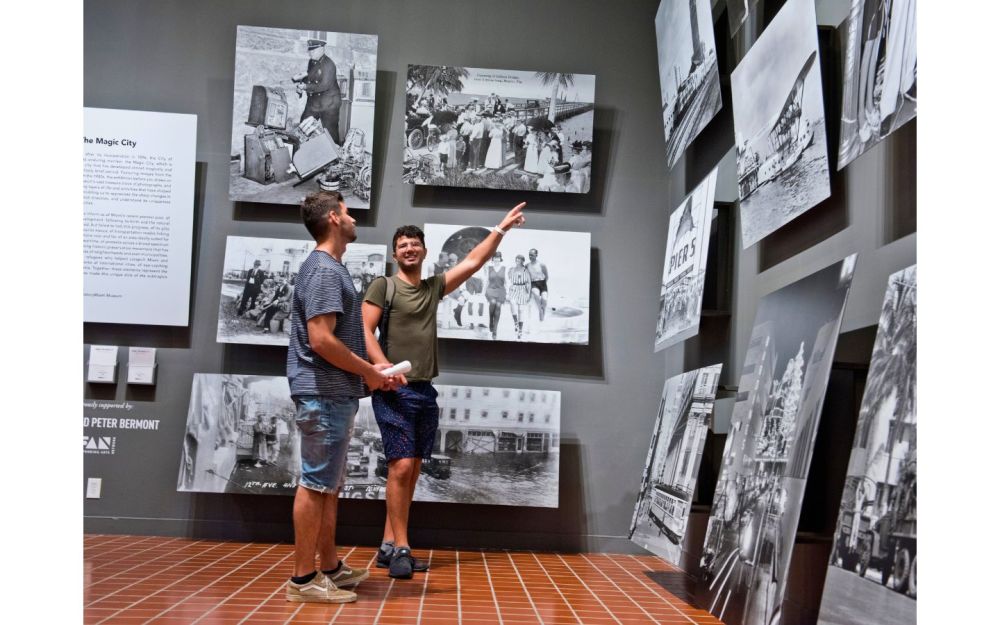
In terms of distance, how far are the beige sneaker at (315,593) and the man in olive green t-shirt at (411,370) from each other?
0.76 meters

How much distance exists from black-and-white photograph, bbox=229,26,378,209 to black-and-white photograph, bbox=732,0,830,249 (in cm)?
242

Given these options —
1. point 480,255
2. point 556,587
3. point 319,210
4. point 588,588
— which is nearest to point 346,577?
point 556,587

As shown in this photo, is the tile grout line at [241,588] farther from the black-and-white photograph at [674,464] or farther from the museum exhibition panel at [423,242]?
the black-and-white photograph at [674,464]

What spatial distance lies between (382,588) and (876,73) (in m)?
2.82

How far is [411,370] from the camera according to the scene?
4.43 meters

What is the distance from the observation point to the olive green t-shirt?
4.42 meters

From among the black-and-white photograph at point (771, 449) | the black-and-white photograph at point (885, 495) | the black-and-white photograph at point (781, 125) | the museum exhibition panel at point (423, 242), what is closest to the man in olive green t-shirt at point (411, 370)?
the museum exhibition panel at point (423, 242)

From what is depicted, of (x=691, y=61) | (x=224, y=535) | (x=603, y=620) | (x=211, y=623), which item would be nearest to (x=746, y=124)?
(x=691, y=61)

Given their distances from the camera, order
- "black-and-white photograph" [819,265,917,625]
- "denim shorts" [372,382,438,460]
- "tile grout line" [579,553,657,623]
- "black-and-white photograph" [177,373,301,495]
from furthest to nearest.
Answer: "black-and-white photograph" [177,373,301,495]
"denim shorts" [372,382,438,460]
"tile grout line" [579,553,657,623]
"black-and-white photograph" [819,265,917,625]

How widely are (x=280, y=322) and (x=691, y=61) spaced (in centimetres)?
277

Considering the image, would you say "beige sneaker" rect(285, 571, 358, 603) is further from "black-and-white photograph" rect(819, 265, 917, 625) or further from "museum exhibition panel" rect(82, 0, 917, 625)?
"black-and-white photograph" rect(819, 265, 917, 625)

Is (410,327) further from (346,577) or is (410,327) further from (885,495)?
(885,495)

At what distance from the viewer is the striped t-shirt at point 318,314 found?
11.3 feet

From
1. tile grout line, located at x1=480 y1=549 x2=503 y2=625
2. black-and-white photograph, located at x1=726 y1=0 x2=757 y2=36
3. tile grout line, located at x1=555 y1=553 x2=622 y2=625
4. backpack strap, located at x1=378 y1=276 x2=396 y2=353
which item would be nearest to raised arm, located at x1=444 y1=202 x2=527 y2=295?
backpack strap, located at x1=378 y1=276 x2=396 y2=353
